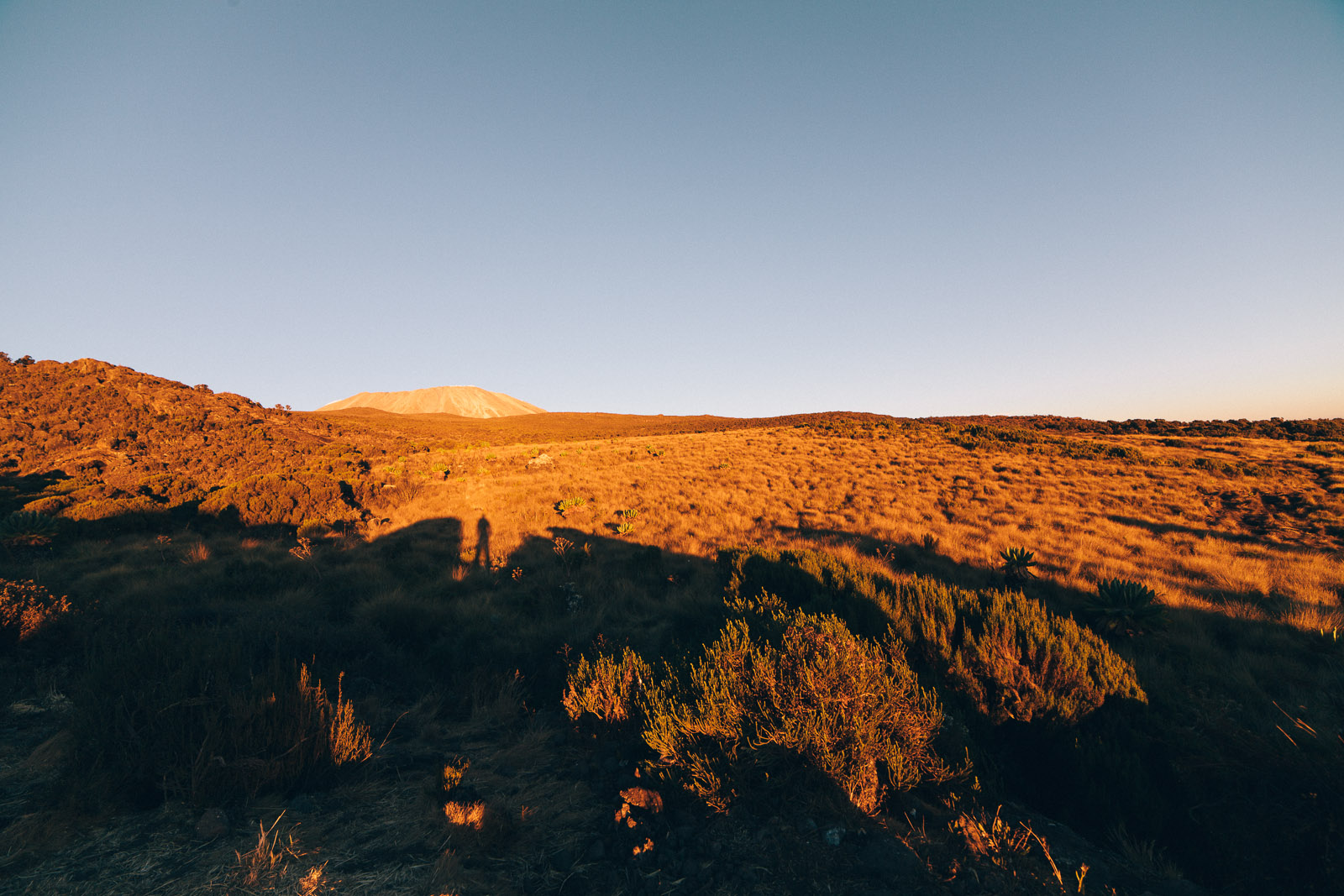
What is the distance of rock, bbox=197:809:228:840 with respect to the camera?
2943mm

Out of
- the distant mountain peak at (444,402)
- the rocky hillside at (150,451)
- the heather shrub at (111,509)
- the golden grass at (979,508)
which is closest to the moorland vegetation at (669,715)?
the golden grass at (979,508)

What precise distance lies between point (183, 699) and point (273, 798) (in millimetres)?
1053

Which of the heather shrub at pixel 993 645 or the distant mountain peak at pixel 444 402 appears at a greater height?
the distant mountain peak at pixel 444 402

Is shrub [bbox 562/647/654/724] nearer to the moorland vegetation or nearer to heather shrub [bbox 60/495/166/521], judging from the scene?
the moorland vegetation

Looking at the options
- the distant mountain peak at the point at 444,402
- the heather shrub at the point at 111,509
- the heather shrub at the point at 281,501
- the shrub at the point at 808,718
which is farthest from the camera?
the distant mountain peak at the point at 444,402

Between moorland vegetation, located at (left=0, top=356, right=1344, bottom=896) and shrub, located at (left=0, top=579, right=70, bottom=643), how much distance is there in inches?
1.4

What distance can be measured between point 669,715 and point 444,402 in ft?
393

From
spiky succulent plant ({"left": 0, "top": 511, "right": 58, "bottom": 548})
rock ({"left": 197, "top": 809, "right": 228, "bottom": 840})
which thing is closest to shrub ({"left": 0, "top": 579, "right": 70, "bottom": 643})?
rock ({"left": 197, "top": 809, "right": 228, "bottom": 840})

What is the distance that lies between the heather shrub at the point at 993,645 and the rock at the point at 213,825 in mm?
5232

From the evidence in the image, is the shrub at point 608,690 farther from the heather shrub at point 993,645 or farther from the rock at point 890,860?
the heather shrub at point 993,645

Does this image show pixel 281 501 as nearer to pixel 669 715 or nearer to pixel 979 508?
pixel 669 715

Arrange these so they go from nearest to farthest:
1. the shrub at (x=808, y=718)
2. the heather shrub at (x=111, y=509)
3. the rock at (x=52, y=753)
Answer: the shrub at (x=808, y=718), the rock at (x=52, y=753), the heather shrub at (x=111, y=509)

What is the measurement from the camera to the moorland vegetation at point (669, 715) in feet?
9.09

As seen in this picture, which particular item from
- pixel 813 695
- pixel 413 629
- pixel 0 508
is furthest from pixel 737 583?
pixel 0 508
